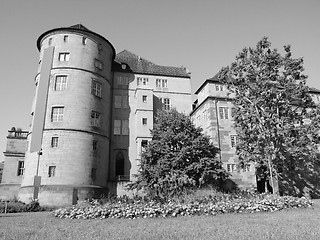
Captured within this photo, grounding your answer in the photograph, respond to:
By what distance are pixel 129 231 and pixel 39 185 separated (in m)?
20.0

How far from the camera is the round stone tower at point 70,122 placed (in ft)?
88.0

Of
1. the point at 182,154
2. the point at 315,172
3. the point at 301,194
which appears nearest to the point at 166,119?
the point at 182,154

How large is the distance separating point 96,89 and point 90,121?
469 cm

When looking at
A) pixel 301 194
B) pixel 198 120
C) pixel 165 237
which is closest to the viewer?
pixel 165 237

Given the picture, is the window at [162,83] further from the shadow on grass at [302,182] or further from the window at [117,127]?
the shadow on grass at [302,182]

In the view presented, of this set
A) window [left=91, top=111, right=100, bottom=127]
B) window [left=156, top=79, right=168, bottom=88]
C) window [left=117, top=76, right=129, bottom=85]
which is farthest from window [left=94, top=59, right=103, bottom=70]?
window [left=156, top=79, right=168, bottom=88]

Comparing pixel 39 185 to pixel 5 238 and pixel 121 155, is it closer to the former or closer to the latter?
pixel 121 155

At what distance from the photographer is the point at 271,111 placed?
2606cm

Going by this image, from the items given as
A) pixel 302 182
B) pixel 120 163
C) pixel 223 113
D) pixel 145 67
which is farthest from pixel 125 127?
pixel 302 182

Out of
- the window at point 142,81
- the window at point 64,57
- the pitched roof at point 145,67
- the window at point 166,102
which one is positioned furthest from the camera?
the pitched roof at point 145,67

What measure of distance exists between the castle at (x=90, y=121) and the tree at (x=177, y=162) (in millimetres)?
2859

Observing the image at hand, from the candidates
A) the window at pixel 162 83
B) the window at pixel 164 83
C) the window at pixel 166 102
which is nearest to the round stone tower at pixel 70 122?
the window at pixel 162 83

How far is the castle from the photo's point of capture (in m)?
27.4

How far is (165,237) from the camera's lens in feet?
27.1
